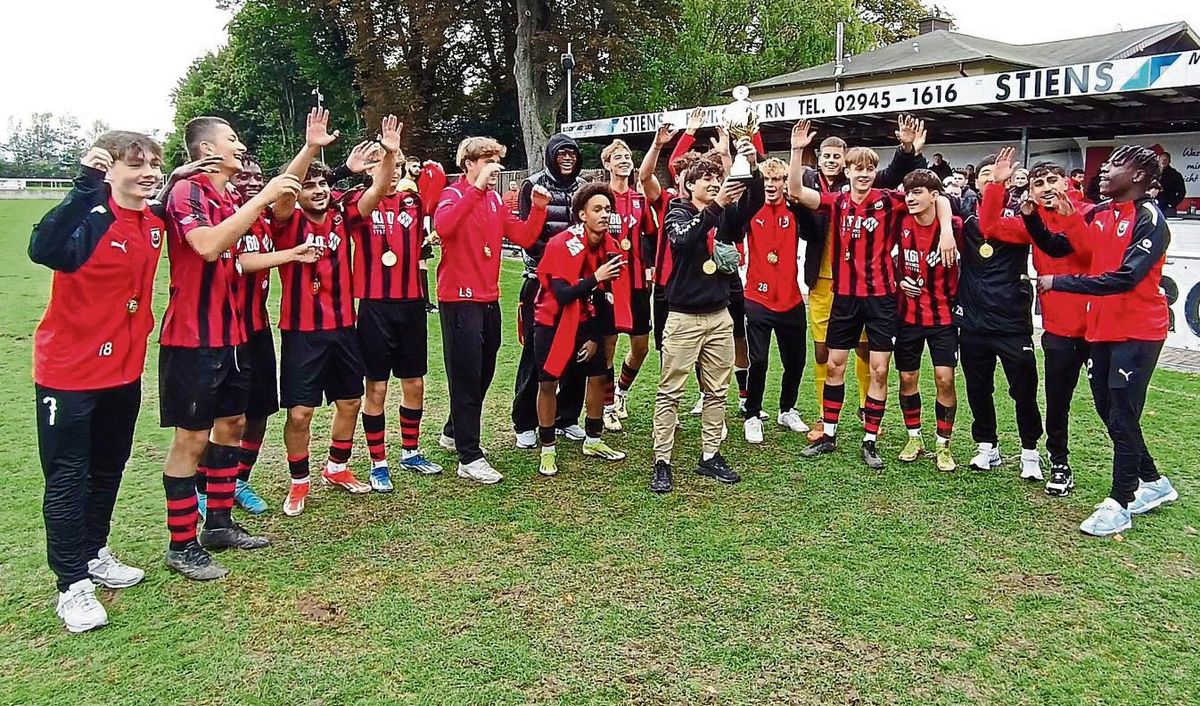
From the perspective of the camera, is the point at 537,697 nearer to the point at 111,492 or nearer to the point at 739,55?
the point at 111,492

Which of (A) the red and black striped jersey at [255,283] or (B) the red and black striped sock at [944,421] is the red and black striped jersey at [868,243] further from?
(A) the red and black striped jersey at [255,283]

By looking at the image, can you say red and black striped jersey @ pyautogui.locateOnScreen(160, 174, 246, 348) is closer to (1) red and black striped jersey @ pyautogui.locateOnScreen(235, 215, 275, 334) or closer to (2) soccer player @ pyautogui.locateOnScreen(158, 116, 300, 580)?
(2) soccer player @ pyautogui.locateOnScreen(158, 116, 300, 580)

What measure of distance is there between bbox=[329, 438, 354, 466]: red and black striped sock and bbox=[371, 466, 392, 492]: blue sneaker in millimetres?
186

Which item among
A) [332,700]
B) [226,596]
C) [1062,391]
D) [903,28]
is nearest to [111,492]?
[226,596]

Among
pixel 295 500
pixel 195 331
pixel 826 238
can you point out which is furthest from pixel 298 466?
pixel 826 238

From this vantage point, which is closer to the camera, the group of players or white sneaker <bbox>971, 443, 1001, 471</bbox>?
the group of players

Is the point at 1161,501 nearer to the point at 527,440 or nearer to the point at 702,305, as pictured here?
the point at 702,305

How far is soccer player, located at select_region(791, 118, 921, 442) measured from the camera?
18.7ft

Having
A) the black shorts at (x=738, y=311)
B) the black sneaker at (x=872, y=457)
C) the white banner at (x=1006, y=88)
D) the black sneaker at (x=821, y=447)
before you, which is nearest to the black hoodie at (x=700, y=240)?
the black shorts at (x=738, y=311)

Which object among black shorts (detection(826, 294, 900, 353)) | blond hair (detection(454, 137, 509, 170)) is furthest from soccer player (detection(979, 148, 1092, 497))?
blond hair (detection(454, 137, 509, 170))

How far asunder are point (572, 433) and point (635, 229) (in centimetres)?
154

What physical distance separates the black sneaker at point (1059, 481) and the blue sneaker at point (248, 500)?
4486 millimetres

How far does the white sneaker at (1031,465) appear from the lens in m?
5.20

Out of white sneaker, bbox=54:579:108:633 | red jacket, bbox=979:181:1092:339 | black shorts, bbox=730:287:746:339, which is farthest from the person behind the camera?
black shorts, bbox=730:287:746:339
